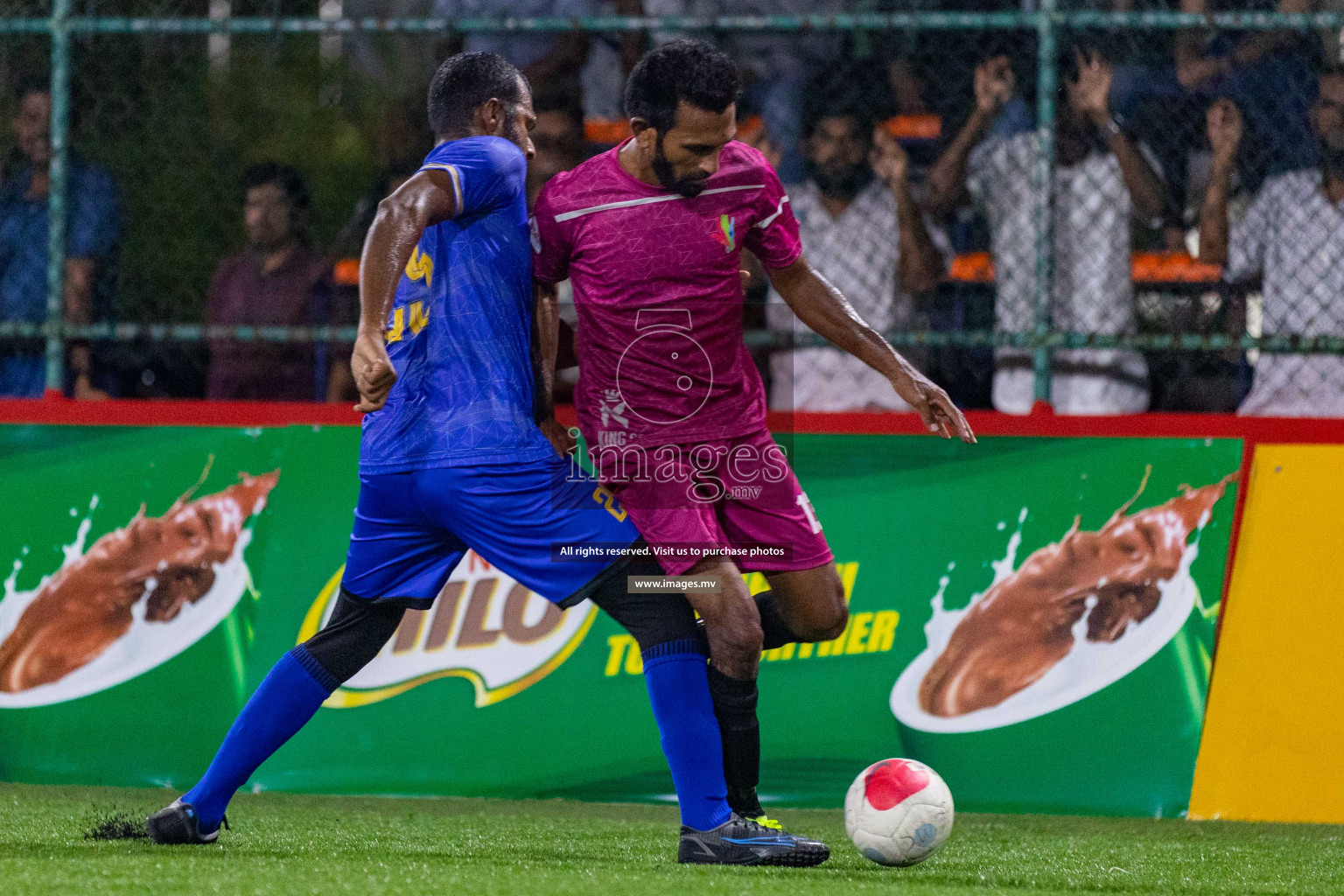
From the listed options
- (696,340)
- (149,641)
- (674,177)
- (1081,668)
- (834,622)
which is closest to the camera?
(674,177)

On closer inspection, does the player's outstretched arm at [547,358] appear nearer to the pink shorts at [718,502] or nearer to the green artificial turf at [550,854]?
the pink shorts at [718,502]

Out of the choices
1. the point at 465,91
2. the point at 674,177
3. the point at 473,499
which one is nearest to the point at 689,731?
the point at 473,499

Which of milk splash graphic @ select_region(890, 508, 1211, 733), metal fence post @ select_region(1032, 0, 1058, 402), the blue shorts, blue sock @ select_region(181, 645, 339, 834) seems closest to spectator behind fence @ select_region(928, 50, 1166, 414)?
metal fence post @ select_region(1032, 0, 1058, 402)

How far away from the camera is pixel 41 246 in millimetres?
6082

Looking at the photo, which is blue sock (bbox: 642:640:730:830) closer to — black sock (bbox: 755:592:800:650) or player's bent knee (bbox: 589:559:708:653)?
player's bent knee (bbox: 589:559:708:653)

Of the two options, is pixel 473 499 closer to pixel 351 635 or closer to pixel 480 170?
pixel 351 635

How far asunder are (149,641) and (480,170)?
2367 millimetres

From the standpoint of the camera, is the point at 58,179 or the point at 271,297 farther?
the point at 271,297

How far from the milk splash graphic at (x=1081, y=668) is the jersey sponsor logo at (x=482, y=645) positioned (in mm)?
1066

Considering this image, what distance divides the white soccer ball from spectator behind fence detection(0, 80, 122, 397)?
3.53 metres

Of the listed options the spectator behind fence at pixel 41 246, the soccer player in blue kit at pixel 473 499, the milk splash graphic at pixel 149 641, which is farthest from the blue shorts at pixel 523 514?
the spectator behind fence at pixel 41 246

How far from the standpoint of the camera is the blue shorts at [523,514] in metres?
3.76

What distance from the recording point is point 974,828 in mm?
4707

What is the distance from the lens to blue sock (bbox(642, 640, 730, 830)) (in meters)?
3.72
